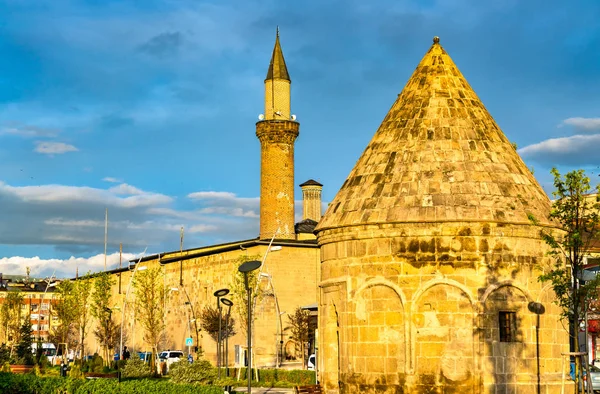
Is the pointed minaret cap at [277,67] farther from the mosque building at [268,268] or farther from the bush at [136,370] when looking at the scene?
the bush at [136,370]

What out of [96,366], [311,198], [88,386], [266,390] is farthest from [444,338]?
[311,198]

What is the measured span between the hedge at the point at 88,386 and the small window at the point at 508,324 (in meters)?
7.46

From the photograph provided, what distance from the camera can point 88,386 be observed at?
2639 centimetres

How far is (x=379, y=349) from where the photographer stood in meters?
22.4

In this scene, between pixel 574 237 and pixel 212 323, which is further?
pixel 212 323

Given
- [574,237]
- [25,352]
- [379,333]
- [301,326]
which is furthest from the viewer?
[301,326]

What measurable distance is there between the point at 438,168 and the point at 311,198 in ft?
234

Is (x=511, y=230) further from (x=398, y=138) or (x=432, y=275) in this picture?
(x=398, y=138)

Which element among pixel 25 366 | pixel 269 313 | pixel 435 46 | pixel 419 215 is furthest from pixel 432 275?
pixel 269 313

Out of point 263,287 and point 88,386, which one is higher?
point 263,287

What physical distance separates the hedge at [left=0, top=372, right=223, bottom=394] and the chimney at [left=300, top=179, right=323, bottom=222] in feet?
209

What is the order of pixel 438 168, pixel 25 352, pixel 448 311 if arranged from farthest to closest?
pixel 25 352 < pixel 438 168 < pixel 448 311

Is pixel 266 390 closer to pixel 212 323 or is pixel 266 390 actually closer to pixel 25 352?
pixel 25 352

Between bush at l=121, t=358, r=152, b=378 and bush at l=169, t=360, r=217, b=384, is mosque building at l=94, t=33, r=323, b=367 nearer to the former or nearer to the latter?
bush at l=121, t=358, r=152, b=378
